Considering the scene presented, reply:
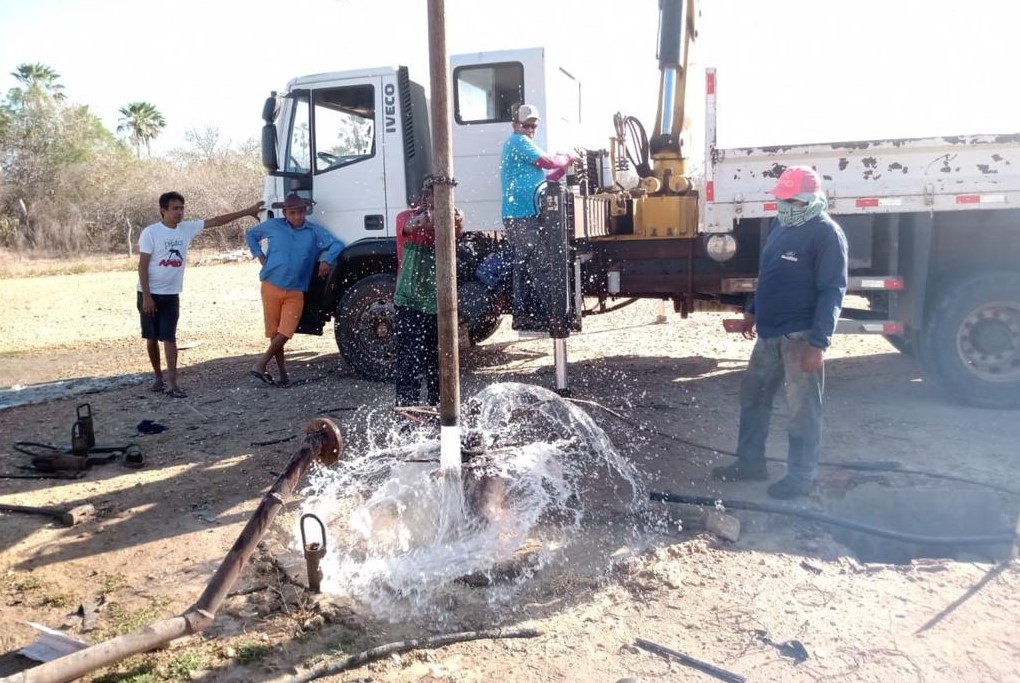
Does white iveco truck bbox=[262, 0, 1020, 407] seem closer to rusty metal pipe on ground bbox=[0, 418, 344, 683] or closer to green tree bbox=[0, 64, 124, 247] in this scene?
rusty metal pipe on ground bbox=[0, 418, 344, 683]

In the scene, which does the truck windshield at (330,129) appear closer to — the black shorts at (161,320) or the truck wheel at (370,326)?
the truck wheel at (370,326)

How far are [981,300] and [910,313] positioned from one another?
51 centimetres

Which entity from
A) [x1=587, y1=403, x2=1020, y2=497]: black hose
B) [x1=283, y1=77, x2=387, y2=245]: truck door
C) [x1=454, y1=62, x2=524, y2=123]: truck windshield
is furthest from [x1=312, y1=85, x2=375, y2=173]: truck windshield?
[x1=587, y1=403, x2=1020, y2=497]: black hose

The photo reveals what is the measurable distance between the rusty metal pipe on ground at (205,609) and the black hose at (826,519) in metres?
1.86

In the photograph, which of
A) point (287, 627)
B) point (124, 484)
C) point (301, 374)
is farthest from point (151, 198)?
point (287, 627)

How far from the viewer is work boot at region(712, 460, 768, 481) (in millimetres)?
5086

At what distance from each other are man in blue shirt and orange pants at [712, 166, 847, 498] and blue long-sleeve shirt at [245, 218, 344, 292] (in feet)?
14.6

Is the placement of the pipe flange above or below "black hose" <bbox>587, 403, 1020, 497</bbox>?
above

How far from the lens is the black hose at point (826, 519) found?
4074 mm

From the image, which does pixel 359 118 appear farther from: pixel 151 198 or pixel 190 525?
pixel 151 198

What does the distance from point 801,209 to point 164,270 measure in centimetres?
539

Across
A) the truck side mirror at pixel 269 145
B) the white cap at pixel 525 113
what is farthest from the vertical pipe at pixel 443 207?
the truck side mirror at pixel 269 145

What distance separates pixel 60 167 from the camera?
104 feet

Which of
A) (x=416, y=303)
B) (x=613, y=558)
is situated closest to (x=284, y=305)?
(x=416, y=303)
